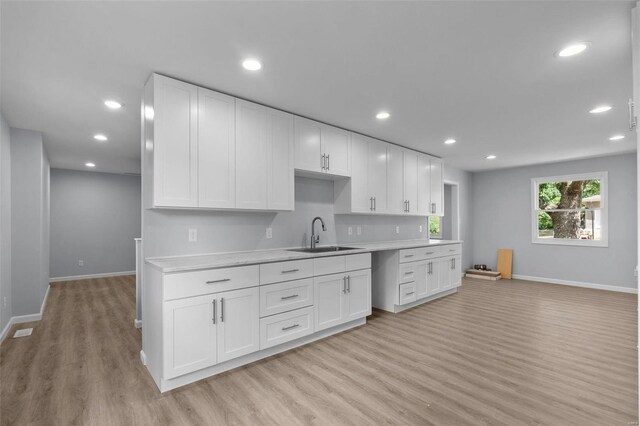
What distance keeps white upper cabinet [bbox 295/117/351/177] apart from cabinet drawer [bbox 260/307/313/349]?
159 cm

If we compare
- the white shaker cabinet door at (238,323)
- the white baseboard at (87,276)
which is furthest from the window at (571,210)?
the white baseboard at (87,276)

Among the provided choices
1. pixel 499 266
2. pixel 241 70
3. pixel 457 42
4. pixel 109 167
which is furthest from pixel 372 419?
pixel 109 167

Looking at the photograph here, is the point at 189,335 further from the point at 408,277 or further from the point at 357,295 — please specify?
the point at 408,277

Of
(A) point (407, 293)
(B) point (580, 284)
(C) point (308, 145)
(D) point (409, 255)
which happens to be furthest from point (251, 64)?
(B) point (580, 284)

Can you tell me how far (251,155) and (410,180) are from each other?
9.89 feet

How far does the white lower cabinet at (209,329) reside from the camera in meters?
2.30

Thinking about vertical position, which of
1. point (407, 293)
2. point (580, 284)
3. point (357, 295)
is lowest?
point (580, 284)

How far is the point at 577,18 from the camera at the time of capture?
189cm

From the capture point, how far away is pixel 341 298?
3480mm

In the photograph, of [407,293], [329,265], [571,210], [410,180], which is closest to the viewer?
[329,265]

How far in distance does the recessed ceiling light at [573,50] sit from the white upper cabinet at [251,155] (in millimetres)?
→ 2521

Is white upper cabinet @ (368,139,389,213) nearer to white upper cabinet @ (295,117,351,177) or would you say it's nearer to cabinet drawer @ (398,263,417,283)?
white upper cabinet @ (295,117,351,177)

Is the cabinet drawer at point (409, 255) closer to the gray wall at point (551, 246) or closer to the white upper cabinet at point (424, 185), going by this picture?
the white upper cabinet at point (424, 185)

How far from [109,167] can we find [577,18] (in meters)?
7.64
